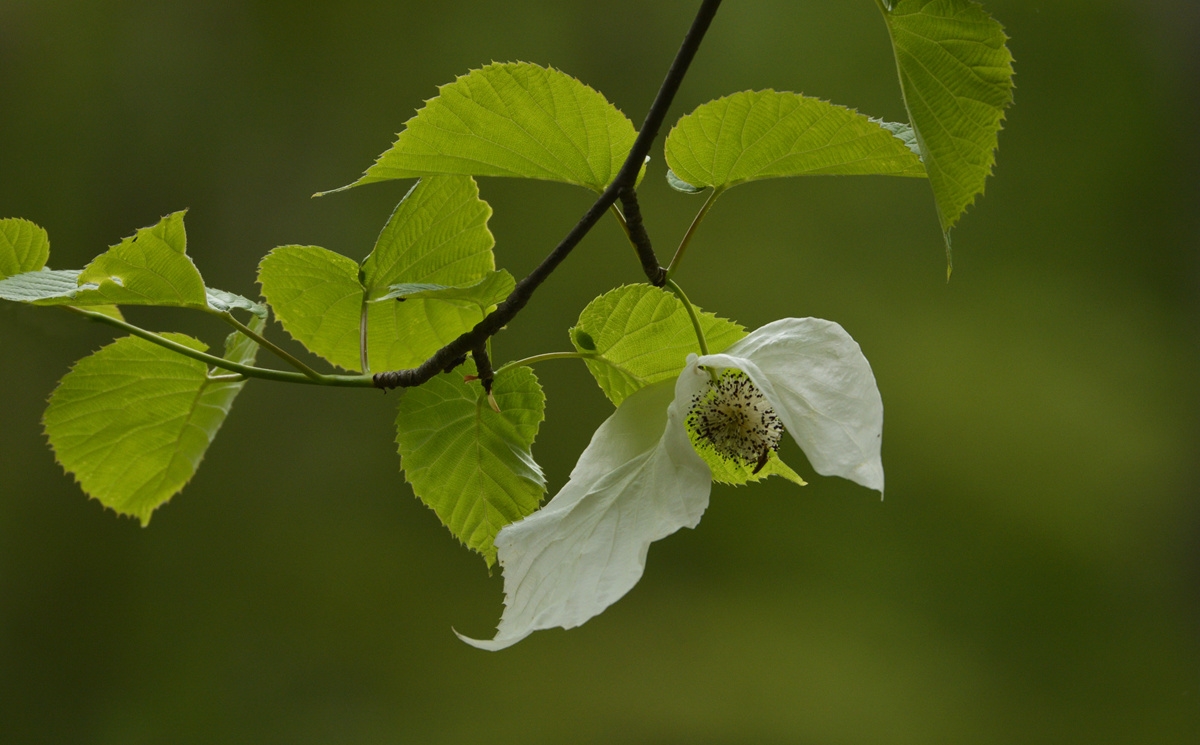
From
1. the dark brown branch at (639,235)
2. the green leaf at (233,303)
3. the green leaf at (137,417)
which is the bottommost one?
the green leaf at (137,417)

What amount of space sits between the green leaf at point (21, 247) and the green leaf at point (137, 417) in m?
0.05

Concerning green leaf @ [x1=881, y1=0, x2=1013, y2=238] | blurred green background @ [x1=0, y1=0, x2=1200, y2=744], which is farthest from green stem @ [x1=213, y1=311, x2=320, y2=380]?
blurred green background @ [x1=0, y1=0, x2=1200, y2=744]

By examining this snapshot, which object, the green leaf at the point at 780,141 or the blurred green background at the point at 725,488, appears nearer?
the green leaf at the point at 780,141

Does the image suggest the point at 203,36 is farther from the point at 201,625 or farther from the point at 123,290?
the point at 123,290

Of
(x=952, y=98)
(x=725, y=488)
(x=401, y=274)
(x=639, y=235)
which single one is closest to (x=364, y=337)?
(x=401, y=274)

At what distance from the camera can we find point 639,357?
14.8 inches

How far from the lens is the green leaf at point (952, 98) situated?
277 millimetres

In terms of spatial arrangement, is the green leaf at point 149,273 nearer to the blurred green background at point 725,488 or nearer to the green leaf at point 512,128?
the green leaf at point 512,128

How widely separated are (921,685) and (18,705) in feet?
5.07

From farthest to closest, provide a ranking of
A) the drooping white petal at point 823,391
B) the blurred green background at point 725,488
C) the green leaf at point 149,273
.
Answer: the blurred green background at point 725,488 < the green leaf at point 149,273 < the drooping white petal at point 823,391

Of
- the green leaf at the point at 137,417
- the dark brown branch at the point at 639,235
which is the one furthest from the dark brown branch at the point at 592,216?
the green leaf at the point at 137,417

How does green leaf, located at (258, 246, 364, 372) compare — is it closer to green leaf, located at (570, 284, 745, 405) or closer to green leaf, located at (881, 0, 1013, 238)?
green leaf, located at (570, 284, 745, 405)

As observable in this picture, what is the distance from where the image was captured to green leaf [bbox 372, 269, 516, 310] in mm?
337

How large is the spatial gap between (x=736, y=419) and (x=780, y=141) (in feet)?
0.34
